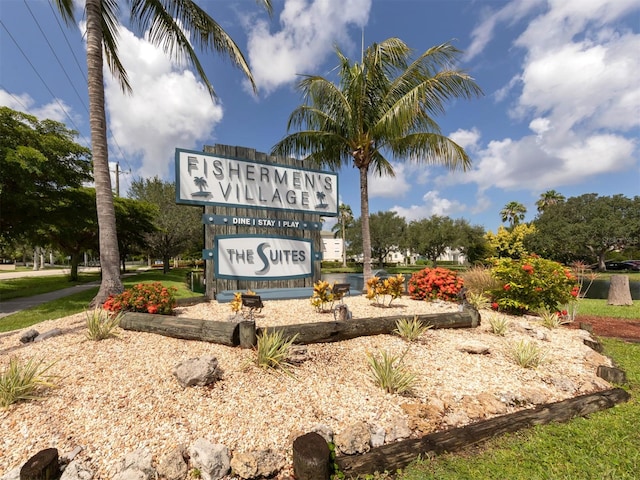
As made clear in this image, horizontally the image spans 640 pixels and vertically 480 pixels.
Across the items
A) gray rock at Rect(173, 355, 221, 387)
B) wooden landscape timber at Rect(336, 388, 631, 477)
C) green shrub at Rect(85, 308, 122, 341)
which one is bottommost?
wooden landscape timber at Rect(336, 388, 631, 477)

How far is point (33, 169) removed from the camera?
8.45 m

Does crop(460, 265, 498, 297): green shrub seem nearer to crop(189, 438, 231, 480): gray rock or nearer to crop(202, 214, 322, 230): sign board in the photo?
crop(202, 214, 322, 230): sign board

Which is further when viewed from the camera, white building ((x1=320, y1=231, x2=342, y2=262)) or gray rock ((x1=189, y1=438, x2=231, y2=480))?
white building ((x1=320, y1=231, x2=342, y2=262))

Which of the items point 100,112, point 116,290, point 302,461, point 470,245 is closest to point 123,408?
point 302,461

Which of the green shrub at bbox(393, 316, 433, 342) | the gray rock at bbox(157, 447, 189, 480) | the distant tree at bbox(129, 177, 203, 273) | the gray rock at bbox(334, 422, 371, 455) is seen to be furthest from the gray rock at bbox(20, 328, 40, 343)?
the distant tree at bbox(129, 177, 203, 273)

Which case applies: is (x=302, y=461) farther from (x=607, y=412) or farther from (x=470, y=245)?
(x=470, y=245)

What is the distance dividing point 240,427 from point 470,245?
38819mm

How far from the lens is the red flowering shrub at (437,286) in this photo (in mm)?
8602

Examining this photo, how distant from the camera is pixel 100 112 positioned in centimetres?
712

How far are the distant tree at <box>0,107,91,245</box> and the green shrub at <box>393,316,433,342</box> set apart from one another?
11042 millimetres

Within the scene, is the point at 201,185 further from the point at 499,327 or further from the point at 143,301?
the point at 499,327

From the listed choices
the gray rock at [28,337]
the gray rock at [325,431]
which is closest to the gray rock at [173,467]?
the gray rock at [325,431]

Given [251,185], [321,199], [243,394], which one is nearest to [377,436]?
[243,394]

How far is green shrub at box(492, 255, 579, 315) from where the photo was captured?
23.6 feet
